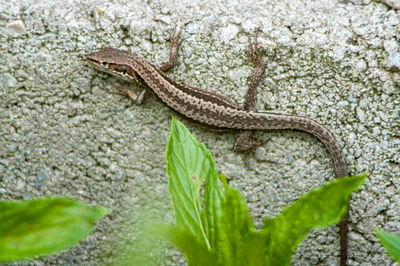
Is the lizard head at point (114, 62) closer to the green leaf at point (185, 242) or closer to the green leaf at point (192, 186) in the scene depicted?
the green leaf at point (192, 186)

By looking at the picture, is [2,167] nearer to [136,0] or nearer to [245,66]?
[136,0]

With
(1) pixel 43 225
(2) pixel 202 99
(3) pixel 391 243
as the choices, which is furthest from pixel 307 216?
(2) pixel 202 99

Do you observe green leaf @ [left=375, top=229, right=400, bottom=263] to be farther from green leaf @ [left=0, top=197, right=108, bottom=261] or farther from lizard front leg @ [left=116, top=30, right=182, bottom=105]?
lizard front leg @ [left=116, top=30, right=182, bottom=105]

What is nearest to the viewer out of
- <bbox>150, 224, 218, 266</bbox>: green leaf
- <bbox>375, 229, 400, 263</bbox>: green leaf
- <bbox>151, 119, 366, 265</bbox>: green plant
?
<bbox>150, 224, 218, 266</bbox>: green leaf

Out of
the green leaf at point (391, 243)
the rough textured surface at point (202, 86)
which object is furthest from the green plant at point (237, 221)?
the rough textured surface at point (202, 86)

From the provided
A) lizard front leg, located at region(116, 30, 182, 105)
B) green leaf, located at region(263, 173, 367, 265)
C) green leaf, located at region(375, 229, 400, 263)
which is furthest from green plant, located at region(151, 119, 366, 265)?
lizard front leg, located at region(116, 30, 182, 105)

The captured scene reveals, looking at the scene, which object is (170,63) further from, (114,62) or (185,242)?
(185,242)
